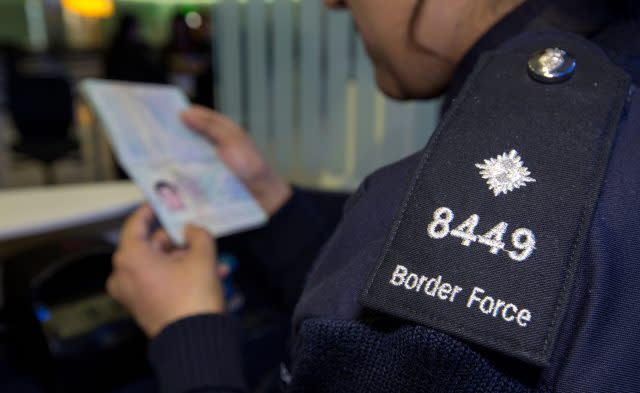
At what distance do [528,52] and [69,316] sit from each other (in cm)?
99

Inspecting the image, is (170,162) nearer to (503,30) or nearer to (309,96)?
(503,30)

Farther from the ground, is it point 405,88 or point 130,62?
point 405,88

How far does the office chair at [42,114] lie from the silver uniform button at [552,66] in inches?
146

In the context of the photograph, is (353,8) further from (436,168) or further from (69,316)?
Result: (69,316)

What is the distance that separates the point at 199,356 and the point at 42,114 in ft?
11.8

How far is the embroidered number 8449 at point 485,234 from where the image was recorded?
12.4 inches

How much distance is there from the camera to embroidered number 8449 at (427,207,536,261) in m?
0.32

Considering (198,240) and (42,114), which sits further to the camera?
(42,114)

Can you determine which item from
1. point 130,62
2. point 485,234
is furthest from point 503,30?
point 130,62

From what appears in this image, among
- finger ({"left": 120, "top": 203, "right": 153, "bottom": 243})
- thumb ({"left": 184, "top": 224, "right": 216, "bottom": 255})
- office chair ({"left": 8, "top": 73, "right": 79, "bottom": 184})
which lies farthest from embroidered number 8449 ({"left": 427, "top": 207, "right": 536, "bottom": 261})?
office chair ({"left": 8, "top": 73, "right": 79, "bottom": 184})

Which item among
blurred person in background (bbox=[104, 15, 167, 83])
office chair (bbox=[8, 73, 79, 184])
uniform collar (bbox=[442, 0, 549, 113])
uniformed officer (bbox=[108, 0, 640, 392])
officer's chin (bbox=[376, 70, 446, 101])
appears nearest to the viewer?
uniformed officer (bbox=[108, 0, 640, 392])

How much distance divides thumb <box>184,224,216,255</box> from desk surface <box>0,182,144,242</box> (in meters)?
0.43

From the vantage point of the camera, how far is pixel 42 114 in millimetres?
3686

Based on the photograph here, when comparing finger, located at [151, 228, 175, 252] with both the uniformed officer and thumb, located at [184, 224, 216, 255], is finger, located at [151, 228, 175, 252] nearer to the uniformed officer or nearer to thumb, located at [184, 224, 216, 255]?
thumb, located at [184, 224, 216, 255]
